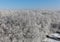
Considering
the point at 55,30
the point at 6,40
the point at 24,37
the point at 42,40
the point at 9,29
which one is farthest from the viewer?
the point at 55,30

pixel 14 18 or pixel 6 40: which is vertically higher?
pixel 14 18

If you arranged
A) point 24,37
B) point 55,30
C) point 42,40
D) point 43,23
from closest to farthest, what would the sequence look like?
point 24,37
point 42,40
point 43,23
point 55,30

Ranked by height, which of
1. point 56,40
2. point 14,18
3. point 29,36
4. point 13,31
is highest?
point 14,18

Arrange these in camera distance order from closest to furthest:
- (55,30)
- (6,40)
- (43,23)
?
(6,40) < (43,23) < (55,30)

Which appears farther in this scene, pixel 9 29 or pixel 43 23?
pixel 43 23

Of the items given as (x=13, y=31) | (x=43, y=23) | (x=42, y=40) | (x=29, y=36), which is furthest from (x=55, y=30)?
(x=13, y=31)

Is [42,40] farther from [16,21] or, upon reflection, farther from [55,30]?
[55,30]

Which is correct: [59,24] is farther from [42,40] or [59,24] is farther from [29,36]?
[29,36]

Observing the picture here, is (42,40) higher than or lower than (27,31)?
lower

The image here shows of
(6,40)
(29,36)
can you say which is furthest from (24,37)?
(6,40)
